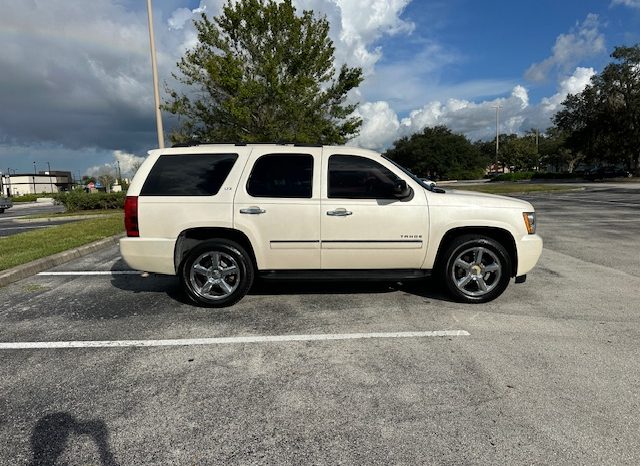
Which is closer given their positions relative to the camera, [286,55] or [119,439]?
[119,439]

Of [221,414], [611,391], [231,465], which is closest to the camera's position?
[231,465]

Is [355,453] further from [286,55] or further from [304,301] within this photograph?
[286,55]

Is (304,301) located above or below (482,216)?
below

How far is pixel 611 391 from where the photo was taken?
2.98m

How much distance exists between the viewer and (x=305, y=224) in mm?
4859

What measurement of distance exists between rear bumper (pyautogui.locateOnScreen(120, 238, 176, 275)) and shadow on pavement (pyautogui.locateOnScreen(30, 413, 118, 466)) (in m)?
2.31

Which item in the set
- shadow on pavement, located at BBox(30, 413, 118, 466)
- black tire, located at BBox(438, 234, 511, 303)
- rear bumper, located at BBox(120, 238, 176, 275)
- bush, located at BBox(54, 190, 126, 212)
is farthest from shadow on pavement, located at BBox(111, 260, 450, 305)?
bush, located at BBox(54, 190, 126, 212)

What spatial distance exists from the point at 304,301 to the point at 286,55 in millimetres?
14981

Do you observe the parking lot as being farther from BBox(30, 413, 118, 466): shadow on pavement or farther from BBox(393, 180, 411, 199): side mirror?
BBox(393, 180, 411, 199): side mirror

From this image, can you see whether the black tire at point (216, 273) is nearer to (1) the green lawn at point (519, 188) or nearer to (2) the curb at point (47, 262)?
(2) the curb at point (47, 262)

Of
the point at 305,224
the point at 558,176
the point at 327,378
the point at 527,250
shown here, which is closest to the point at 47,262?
the point at 305,224

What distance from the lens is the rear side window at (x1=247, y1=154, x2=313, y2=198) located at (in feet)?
16.1

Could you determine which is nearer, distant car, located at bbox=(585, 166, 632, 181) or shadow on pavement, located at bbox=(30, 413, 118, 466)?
shadow on pavement, located at bbox=(30, 413, 118, 466)

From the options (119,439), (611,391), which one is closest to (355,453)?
(119,439)
